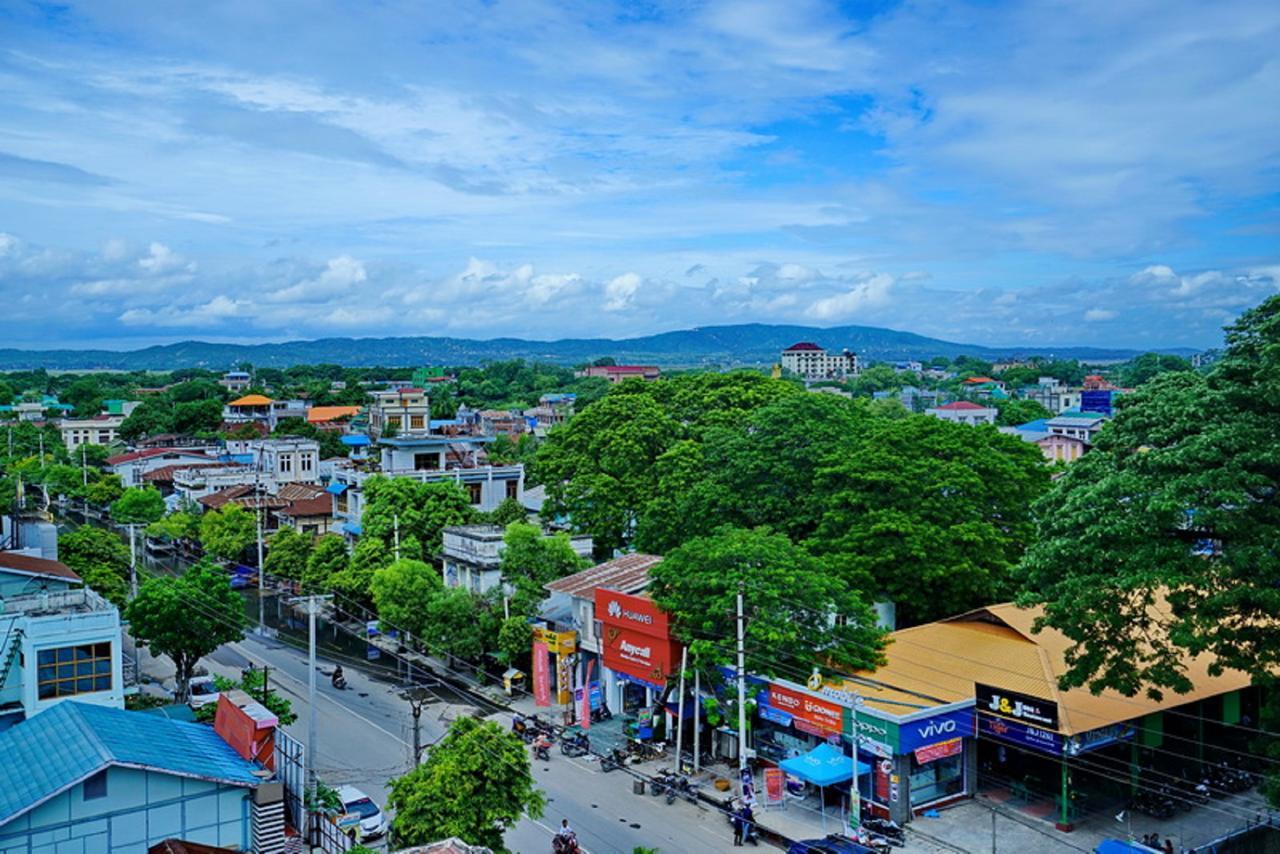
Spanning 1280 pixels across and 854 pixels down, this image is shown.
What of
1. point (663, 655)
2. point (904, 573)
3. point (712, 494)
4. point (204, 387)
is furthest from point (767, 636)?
point (204, 387)

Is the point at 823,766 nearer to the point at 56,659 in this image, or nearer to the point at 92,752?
the point at 92,752

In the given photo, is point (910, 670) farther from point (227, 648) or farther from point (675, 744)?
point (227, 648)

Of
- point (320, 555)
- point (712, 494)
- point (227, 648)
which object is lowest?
point (227, 648)

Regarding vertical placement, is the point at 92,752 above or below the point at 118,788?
above

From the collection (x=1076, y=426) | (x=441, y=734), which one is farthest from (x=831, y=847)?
(x=1076, y=426)

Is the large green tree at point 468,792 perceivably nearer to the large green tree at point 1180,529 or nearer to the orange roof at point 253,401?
the large green tree at point 1180,529

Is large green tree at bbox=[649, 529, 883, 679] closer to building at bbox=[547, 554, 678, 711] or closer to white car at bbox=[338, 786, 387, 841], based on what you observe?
building at bbox=[547, 554, 678, 711]

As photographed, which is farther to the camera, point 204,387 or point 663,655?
→ point 204,387
